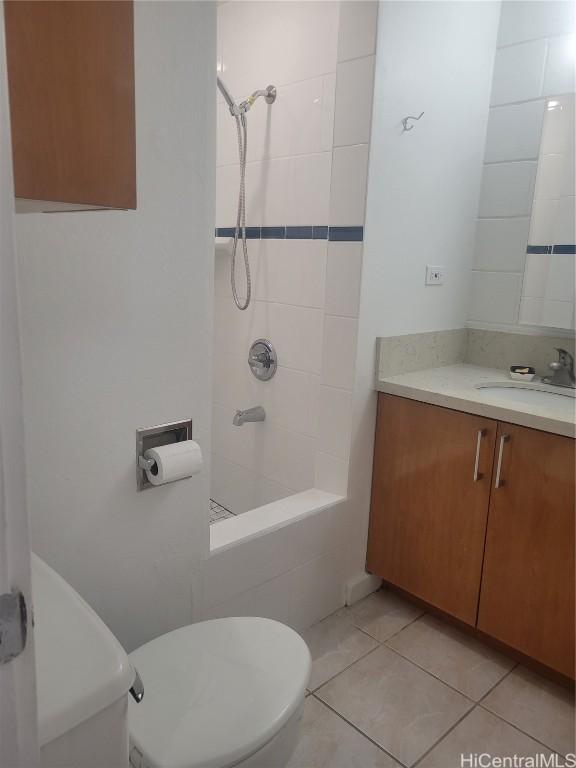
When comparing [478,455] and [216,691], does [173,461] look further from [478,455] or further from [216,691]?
[478,455]

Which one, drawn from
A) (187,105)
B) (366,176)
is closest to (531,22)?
(366,176)

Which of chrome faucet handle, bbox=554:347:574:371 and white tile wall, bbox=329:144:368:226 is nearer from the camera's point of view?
white tile wall, bbox=329:144:368:226

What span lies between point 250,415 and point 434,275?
89cm

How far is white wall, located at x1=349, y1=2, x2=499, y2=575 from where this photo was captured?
1713mm

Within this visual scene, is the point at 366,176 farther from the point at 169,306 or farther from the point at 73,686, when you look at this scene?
the point at 73,686

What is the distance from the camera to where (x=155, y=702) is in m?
1.02

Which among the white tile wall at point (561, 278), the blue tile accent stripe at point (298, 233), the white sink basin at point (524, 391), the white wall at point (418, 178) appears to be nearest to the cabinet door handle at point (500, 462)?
the white sink basin at point (524, 391)

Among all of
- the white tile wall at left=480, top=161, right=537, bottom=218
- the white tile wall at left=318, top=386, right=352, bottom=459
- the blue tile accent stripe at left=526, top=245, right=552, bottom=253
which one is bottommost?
the white tile wall at left=318, top=386, right=352, bottom=459

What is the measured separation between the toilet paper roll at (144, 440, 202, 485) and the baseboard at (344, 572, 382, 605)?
98 cm

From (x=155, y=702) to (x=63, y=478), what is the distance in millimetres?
467

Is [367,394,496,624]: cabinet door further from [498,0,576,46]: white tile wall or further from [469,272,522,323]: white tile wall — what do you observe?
[498,0,576,46]: white tile wall

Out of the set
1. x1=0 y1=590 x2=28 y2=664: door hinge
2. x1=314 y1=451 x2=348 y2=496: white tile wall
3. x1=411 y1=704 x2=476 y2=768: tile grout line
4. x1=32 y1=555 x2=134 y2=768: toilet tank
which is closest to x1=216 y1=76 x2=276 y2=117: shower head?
x1=314 y1=451 x2=348 y2=496: white tile wall

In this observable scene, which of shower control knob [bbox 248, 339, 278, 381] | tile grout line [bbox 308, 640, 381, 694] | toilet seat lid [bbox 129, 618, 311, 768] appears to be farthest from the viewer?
shower control knob [bbox 248, 339, 278, 381]

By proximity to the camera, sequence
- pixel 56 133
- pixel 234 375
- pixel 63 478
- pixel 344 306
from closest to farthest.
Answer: pixel 56 133, pixel 63 478, pixel 344 306, pixel 234 375
